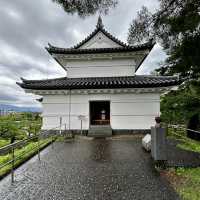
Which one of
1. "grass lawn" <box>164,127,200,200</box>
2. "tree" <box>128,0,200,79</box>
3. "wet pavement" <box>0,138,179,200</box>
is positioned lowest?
"wet pavement" <box>0,138,179,200</box>

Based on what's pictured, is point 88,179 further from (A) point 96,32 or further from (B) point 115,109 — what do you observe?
(A) point 96,32

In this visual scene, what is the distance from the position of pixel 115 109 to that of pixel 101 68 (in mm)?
3706

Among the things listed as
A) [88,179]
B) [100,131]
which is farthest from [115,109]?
[88,179]

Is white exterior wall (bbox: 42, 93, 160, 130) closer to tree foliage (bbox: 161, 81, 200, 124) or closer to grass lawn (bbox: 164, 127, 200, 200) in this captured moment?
tree foliage (bbox: 161, 81, 200, 124)

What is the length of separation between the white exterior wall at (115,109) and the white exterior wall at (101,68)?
2.51 metres

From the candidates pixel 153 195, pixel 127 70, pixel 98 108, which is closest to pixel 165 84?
pixel 127 70

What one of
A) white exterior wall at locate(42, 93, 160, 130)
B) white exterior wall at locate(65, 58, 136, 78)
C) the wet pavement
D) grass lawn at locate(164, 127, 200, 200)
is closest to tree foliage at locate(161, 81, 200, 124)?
white exterior wall at locate(42, 93, 160, 130)

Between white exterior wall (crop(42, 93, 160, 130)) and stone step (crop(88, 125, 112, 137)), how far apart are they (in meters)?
0.40

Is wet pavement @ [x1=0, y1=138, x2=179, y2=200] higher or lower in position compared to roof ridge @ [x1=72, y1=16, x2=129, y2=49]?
lower

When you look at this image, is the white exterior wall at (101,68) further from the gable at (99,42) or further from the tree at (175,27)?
the tree at (175,27)

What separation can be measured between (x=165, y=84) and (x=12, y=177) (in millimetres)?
9229

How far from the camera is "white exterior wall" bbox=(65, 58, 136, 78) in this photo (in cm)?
1313

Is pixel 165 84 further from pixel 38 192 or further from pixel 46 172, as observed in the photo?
pixel 38 192

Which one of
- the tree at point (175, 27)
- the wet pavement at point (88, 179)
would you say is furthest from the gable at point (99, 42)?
the wet pavement at point (88, 179)
